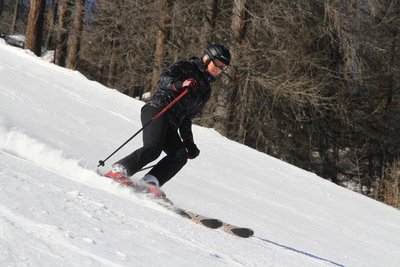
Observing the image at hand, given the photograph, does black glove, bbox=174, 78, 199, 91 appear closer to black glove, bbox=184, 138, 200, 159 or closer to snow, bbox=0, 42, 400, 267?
black glove, bbox=184, 138, 200, 159

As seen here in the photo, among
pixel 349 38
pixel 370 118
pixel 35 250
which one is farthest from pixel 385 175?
pixel 35 250

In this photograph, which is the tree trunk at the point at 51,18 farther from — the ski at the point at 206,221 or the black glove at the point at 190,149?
the ski at the point at 206,221

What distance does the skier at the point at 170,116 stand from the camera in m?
4.55

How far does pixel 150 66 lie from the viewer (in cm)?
1888

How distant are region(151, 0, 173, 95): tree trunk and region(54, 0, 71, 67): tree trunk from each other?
4.60 m

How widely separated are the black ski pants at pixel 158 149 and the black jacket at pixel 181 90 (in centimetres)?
9

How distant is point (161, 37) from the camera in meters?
17.8

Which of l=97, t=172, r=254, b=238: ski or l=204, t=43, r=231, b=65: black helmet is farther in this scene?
l=204, t=43, r=231, b=65: black helmet

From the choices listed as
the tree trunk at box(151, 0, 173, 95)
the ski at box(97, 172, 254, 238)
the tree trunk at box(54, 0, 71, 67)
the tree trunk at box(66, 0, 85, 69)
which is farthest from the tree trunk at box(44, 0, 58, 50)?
the ski at box(97, 172, 254, 238)

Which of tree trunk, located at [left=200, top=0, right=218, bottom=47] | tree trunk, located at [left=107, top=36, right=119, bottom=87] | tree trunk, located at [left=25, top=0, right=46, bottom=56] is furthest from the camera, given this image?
tree trunk, located at [left=107, top=36, right=119, bottom=87]

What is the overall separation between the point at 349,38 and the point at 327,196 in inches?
322

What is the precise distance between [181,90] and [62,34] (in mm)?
17592

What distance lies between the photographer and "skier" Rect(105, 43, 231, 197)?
4.55 metres

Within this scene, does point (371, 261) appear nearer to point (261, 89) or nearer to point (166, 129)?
point (166, 129)
